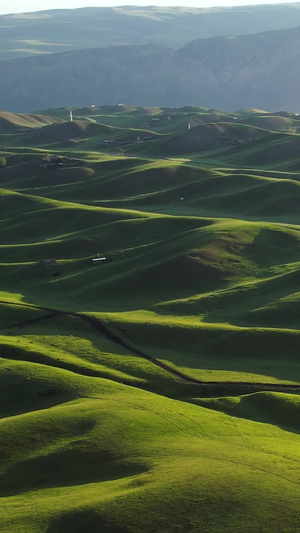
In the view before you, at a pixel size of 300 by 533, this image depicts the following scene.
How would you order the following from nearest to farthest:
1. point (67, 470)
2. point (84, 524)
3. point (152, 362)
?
1. point (84, 524)
2. point (67, 470)
3. point (152, 362)

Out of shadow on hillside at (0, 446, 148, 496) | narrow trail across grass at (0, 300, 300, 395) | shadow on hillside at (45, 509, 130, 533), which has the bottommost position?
narrow trail across grass at (0, 300, 300, 395)

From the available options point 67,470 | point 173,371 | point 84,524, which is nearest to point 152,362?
point 173,371

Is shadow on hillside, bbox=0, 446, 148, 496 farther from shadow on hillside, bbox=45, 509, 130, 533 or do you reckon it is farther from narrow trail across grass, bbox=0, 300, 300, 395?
narrow trail across grass, bbox=0, 300, 300, 395

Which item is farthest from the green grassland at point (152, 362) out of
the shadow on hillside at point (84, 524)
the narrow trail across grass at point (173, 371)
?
the narrow trail across grass at point (173, 371)

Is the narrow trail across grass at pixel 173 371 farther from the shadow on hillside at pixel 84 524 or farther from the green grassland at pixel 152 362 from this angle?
the shadow on hillside at pixel 84 524

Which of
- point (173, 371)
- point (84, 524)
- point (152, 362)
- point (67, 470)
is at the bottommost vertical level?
point (152, 362)

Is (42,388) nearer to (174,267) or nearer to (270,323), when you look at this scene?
(270,323)

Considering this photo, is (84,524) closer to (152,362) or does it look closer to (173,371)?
(173,371)

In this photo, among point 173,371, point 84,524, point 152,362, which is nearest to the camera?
point 84,524

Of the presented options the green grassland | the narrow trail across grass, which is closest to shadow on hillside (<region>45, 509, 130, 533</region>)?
the green grassland
